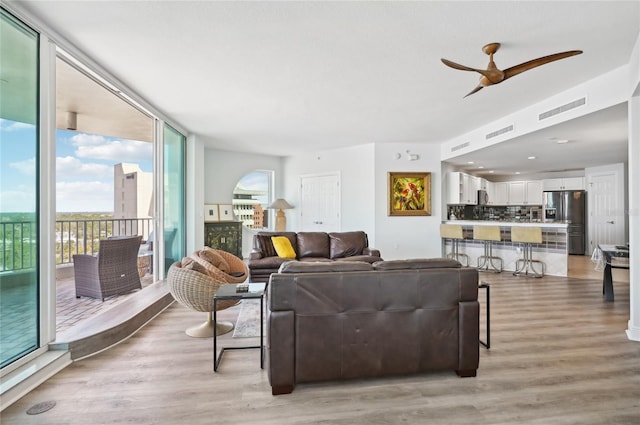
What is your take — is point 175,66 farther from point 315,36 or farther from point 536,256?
point 536,256

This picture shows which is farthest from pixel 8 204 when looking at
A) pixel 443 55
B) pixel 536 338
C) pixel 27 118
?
pixel 536 338

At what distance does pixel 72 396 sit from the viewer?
2156 millimetres

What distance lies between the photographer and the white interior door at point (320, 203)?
25.4 feet

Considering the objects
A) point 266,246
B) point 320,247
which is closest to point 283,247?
point 266,246

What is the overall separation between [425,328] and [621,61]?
10.8ft

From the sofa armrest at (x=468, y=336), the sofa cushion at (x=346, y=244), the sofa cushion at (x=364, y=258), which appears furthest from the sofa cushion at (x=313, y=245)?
the sofa armrest at (x=468, y=336)

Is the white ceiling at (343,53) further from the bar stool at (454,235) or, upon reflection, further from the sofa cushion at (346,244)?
the bar stool at (454,235)

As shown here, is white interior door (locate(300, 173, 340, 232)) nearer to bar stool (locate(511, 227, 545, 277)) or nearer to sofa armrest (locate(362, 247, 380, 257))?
sofa armrest (locate(362, 247, 380, 257))

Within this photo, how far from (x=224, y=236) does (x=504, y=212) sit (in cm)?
831

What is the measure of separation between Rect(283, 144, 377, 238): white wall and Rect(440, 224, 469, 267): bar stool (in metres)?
1.46

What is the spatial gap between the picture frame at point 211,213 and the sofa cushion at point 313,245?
2.42 metres

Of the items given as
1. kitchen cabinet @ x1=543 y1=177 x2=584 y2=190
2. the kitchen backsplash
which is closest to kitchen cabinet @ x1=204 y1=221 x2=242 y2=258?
the kitchen backsplash

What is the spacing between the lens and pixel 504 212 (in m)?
10.2

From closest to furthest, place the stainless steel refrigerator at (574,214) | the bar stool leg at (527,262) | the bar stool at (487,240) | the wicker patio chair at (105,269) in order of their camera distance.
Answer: the wicker patio chair at (105,269) → the bar stool leg at (527,262) → the bar stool at (487,240) → the stainless steel refrigerator at (574,214)
